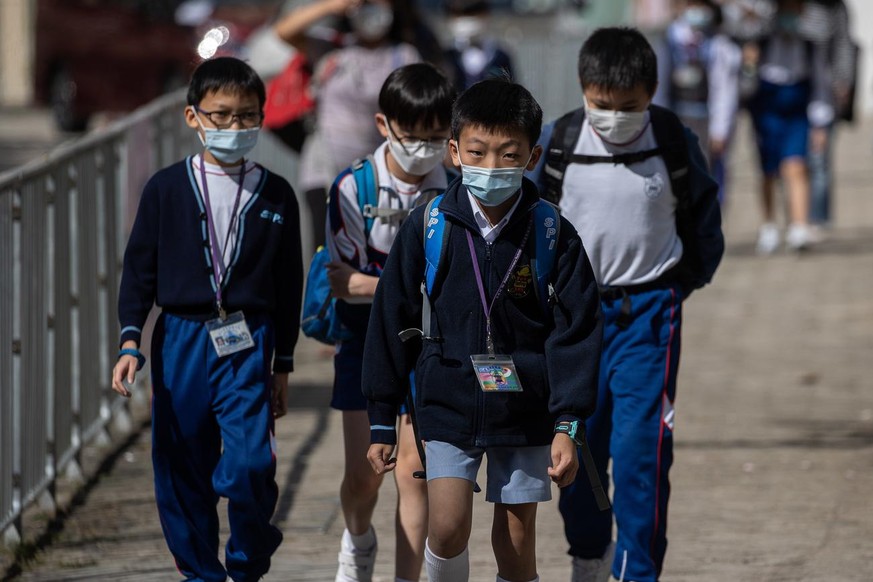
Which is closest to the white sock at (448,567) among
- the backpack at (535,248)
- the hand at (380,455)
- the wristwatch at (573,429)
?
the hand at (380,455)

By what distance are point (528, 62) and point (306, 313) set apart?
549 inches

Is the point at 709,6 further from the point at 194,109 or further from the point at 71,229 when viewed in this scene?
the point at 194,109

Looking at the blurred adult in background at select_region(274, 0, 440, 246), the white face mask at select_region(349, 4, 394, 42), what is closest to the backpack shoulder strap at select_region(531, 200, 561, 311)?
the blurred adult in background at select_region(274, 0, 440, 246)

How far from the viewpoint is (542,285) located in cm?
464

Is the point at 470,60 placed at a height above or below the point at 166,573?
above

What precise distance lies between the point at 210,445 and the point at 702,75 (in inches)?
315

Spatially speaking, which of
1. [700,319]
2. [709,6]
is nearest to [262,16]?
[709,6]

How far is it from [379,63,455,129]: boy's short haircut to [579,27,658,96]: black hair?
1.40ft

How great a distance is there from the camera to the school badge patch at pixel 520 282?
15.2 ft

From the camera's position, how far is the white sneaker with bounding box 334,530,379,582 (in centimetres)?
576

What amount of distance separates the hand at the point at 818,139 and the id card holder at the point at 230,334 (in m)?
9.15

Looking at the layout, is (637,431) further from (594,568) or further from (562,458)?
(562,458)

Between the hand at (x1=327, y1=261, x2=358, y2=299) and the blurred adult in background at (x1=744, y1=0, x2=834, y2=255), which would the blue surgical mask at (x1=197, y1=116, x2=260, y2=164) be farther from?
the blurred adult in background at (x1=744, y1=0, x2=834, y2=255)

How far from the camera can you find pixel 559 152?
5535 mm
